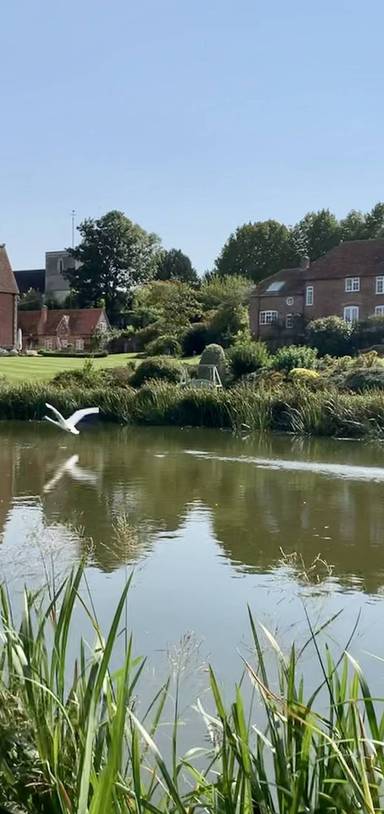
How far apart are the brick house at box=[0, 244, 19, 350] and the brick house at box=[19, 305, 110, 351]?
264 inches

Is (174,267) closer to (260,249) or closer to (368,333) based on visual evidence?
(260,249)

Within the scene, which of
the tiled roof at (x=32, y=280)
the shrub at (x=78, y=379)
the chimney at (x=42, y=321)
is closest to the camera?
the shrub at (x=78, y=379)

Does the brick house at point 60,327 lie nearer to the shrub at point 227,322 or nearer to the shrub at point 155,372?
the shrub at point 227,322

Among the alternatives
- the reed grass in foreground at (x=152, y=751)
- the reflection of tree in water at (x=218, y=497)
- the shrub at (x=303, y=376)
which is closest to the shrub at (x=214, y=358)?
the shrub at (x=303, y=376)

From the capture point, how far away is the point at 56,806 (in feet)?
9.15

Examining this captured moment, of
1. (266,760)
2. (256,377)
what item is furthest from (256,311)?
(266,760)

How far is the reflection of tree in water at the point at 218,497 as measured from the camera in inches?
356

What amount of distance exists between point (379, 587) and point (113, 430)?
720 inches

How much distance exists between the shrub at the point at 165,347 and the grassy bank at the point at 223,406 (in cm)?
Result: 2015

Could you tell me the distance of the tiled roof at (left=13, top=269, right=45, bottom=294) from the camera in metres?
90.0

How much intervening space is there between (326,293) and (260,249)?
31.5 meters

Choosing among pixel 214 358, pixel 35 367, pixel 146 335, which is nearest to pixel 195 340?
pixel 146 335

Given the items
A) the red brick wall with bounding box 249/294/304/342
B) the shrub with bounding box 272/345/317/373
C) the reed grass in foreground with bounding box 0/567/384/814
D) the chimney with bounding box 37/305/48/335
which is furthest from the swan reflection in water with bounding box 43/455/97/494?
the chimney with bounding box 37/305/48/335

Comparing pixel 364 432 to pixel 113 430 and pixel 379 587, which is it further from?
pixel 379 587
